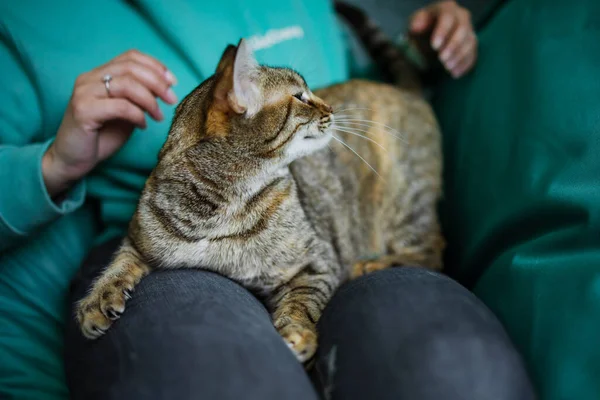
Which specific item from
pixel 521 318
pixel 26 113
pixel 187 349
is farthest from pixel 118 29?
pixel 521 318

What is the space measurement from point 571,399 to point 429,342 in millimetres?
201

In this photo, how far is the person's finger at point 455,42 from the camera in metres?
1.29

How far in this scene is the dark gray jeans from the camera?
25.3 inches

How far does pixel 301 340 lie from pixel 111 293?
323 millimetres

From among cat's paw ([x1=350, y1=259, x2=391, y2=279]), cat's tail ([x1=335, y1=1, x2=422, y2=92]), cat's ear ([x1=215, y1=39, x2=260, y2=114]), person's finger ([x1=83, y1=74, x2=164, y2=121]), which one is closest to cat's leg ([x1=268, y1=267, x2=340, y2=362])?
cat's paw ([x1=350, y1=259, x2=391, y2=279])

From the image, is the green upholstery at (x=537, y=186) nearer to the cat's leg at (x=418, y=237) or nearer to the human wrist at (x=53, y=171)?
the cat's leg at (x=418, y=237)

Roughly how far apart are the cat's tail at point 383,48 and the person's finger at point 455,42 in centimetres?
25

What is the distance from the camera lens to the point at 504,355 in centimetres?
69

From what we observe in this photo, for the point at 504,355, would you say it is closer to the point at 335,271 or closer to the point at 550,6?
the point at 335,271

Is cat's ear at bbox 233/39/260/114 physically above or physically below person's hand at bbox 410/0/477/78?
above

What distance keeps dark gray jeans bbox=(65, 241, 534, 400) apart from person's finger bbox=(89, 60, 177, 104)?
0.41 metres

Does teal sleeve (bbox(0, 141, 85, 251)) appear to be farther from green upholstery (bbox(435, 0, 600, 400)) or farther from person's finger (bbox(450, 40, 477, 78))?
person's finger (bbox(450, 40, 477, 78))

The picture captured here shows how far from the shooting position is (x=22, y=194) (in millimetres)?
1019

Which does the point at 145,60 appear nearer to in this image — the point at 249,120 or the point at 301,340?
the point at 249,120
